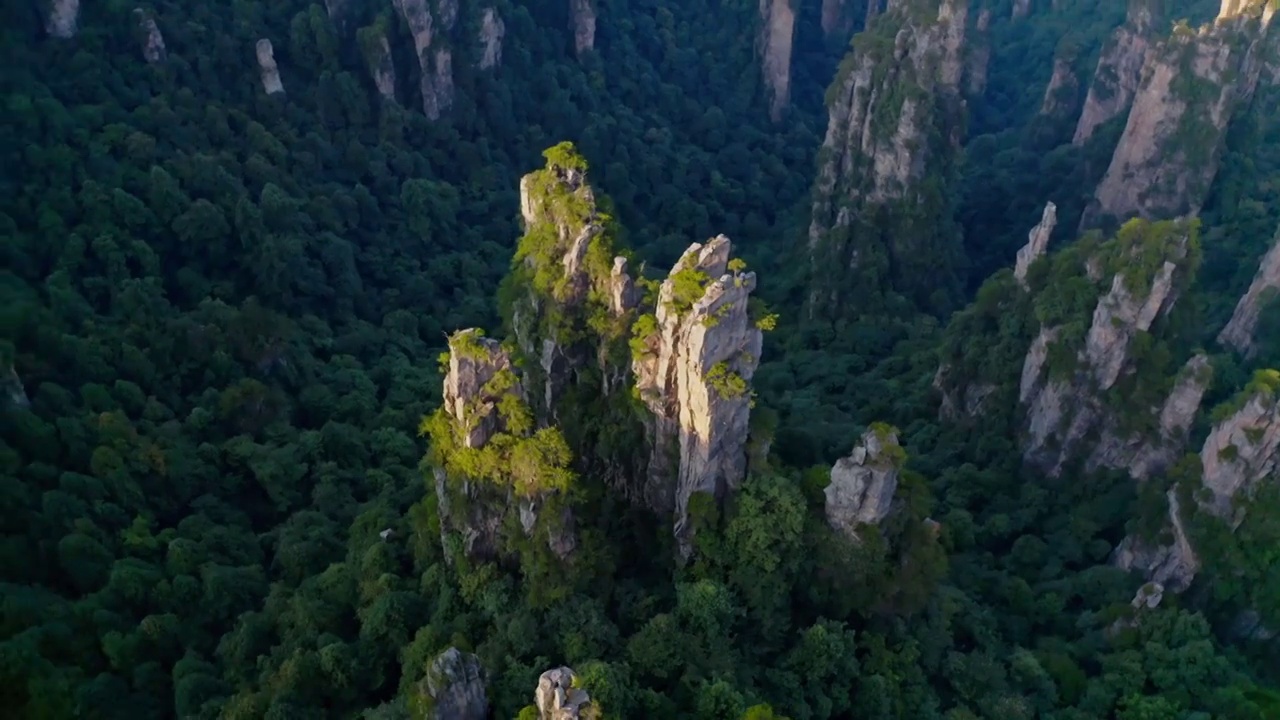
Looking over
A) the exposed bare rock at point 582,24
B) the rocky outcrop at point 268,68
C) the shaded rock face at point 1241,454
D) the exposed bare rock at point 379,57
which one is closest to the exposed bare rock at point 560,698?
the shaded rock face at point 1241,454

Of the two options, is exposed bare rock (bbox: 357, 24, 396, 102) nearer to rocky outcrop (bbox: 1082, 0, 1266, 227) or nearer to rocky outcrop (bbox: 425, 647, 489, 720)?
rocky outcrop (bbox: 1082, 0, 1266, 227)

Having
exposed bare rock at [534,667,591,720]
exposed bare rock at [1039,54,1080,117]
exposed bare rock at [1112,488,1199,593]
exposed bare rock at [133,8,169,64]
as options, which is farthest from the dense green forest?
exposed bare rock at [1039,54,1080,117]

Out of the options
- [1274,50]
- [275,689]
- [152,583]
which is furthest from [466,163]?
[1274,50]

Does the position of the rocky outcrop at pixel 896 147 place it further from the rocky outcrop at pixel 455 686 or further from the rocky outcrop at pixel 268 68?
the rocky outcrop at pixel 455 686

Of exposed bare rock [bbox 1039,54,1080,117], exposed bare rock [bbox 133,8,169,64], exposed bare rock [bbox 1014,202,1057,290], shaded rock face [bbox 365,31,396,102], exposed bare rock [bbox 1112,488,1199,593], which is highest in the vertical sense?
exposed bare rock [bbox 133,8,169,64]

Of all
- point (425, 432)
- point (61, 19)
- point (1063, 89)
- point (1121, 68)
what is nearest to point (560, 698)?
point (425, 432)

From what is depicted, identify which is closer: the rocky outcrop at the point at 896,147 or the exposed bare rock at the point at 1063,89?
the rocky outcrop at the point at 896,147

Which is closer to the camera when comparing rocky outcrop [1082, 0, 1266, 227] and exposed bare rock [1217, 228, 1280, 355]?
exposed bare rock [1217, 228, 1280, 355]
